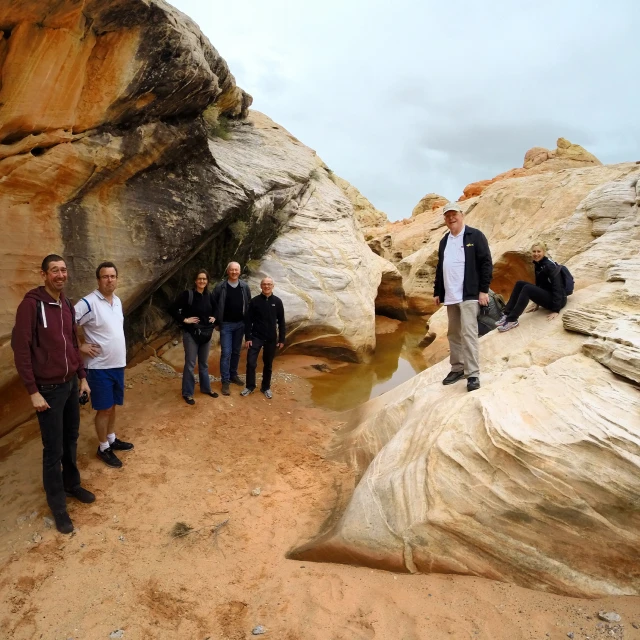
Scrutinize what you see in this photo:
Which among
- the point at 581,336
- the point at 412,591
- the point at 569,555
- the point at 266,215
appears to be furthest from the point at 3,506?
the point at 266,215

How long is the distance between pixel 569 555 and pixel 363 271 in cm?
1029

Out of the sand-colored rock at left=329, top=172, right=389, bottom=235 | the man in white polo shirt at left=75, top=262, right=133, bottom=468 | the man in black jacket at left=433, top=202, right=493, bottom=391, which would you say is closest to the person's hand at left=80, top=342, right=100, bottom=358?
the man in white polo shirt at left=75, top=262, right=133, bottom=468

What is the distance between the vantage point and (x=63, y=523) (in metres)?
4.20

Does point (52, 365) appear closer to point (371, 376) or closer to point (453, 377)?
point (453, 377)

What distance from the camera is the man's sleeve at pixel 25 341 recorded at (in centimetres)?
381

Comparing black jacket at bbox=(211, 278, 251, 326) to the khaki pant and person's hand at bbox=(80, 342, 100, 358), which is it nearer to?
person's hand at bbox=(80, 342, 100, 358)

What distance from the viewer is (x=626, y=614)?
3.06 m

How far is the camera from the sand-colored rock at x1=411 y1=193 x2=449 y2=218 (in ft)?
127

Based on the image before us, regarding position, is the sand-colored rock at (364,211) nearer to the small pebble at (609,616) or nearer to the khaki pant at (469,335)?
the khaki pant at (469,335)

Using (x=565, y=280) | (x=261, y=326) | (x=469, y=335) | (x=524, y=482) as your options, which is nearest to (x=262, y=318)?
(x=261, y=326)

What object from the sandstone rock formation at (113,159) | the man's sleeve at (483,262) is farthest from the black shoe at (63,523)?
the man's sleeve at (483,262)

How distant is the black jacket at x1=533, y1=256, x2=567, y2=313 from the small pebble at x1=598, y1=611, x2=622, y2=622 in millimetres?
4314

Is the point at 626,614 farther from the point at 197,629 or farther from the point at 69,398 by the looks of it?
the point at 69,398

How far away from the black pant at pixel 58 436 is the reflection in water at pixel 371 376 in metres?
4.96
